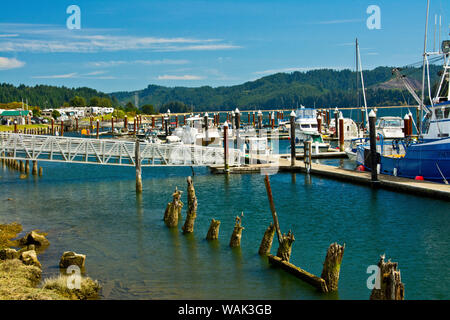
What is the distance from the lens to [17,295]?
15.9m

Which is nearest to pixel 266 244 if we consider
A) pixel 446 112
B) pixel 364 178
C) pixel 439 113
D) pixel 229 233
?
pixel 229 233

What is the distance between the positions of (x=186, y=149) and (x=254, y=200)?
13.1m

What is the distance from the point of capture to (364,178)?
135 feet

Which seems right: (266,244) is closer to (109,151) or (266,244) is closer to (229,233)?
(229,233)

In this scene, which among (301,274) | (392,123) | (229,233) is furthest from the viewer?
(392,123)

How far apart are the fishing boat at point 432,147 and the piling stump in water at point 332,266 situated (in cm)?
2262

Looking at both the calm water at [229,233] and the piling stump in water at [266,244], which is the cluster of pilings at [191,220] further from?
the piling stump in water at [266,244]

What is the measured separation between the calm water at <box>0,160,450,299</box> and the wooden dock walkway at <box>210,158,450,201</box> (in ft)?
2.46

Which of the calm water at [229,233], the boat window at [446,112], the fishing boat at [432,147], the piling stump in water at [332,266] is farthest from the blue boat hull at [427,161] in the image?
the piling stump in water at [332,266]

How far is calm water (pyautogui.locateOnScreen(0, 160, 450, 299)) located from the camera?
20188 mm

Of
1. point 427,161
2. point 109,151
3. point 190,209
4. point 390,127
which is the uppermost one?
point 390,127

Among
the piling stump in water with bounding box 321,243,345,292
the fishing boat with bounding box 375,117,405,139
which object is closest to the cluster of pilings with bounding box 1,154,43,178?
the piling stump in water with bounding box 321,243,345,292

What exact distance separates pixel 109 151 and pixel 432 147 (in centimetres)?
2710
